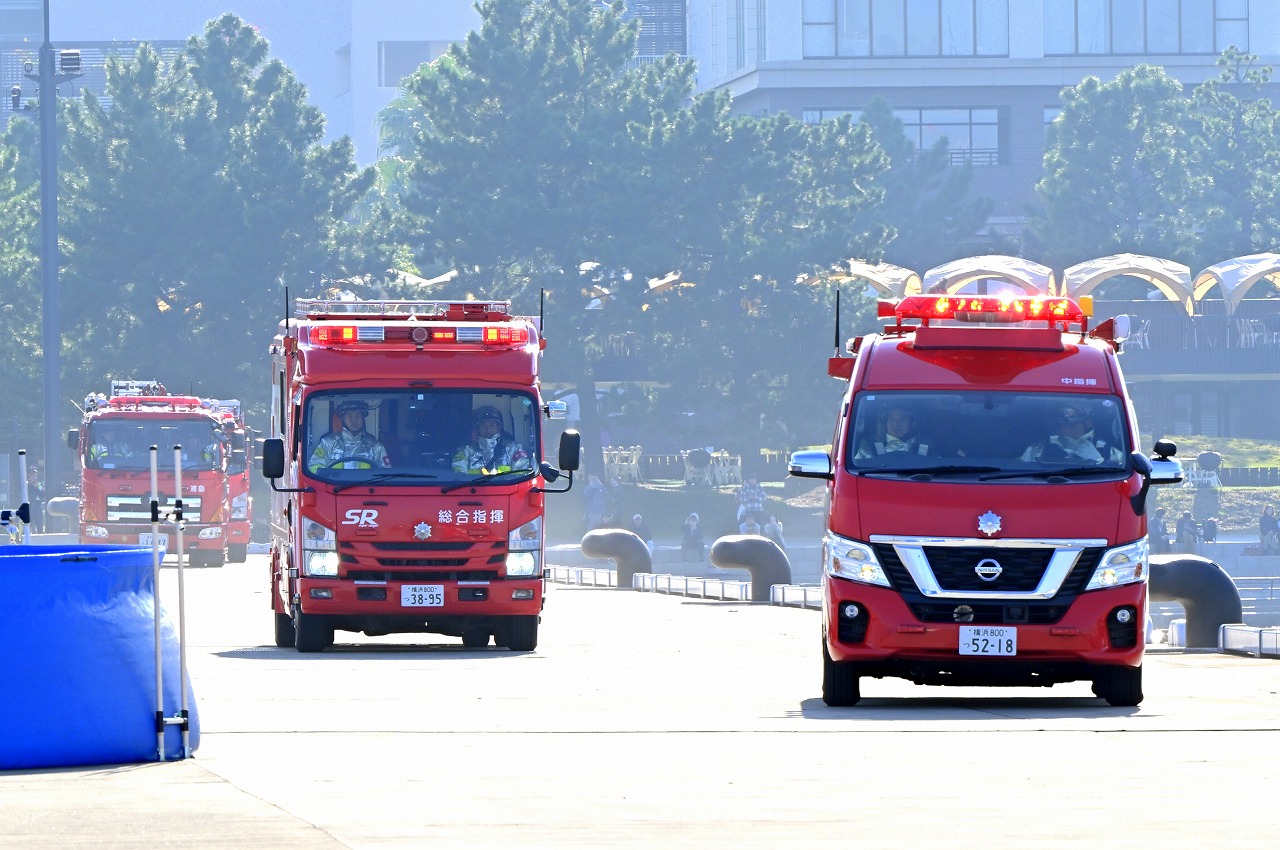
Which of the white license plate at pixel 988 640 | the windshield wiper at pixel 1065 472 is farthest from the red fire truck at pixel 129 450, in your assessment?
the white license plate at pixel 988 640

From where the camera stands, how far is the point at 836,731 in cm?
1389

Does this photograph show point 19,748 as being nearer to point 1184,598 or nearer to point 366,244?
point 1184,598

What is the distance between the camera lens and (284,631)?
22969 millimetres

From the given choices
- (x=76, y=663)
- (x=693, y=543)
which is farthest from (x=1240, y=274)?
(x=76, y=663)

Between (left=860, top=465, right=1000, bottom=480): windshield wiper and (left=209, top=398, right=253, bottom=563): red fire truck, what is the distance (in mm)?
31558

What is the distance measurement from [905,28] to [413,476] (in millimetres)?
96499

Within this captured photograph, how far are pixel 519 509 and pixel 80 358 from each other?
176 feet

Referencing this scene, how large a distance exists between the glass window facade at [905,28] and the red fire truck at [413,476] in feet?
312

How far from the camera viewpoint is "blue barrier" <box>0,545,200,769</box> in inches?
463

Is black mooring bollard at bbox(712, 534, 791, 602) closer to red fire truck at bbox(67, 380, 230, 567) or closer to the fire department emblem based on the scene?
red fire truck at bbox(67, 380, 230, 567)

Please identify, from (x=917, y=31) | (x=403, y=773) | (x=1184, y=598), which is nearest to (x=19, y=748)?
(x=403, y=773)

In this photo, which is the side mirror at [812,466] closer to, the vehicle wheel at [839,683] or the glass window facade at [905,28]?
the vehicle wheel at [839,683]

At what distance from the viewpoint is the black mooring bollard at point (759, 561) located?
33375mm

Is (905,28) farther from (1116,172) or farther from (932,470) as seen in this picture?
(932,470)
